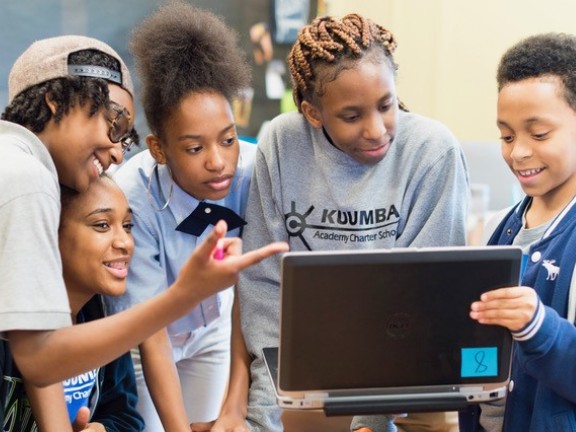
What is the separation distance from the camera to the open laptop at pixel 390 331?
1107mm

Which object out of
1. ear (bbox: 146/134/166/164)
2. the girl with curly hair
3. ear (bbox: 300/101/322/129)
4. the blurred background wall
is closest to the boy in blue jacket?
ear (bbox: 300/101/322/129)

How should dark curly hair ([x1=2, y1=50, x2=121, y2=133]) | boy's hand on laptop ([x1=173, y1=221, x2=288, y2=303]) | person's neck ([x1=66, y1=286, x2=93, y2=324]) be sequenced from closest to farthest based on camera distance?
boy's hand on laptop ([x1=173, y1=221, x2=288, y2=303]) → dark curly hair ([x1=2, y1=50, x2=121, y2=133]) → person's neck ([x1=66, y1=286, x2=93, y2=324])

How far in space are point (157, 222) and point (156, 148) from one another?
0.14 meters

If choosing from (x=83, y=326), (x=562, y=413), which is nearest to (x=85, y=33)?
(x=83, y=326)

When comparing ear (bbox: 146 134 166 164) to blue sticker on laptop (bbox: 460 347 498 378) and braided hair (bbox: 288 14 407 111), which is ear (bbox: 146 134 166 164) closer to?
braided hair (bbox: 288 14 407 111)

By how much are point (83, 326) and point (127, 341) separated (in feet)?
0.20

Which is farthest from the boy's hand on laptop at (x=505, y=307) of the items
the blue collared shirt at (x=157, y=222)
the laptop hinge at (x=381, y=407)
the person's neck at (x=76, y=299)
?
the person's neck at (x=76, y=299)

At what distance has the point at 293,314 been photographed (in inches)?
44.1

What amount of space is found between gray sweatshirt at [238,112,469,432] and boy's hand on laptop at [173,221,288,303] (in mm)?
438

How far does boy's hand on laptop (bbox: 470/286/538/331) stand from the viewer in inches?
44.5

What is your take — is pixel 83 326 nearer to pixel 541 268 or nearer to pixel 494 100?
pixel 541 268

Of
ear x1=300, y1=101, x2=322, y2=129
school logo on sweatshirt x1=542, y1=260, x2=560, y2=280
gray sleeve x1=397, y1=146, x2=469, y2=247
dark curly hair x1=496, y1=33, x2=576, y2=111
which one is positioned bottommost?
school logo on sweatshirt x1=542, y1=260, x2=560, y2=280

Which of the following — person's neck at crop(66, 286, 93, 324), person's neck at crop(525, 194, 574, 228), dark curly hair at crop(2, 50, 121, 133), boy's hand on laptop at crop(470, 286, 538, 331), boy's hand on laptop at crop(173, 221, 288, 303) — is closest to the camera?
boy's hand on laptop at crop(173, 221, 288, 303)

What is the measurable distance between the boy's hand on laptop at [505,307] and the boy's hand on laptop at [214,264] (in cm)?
29
